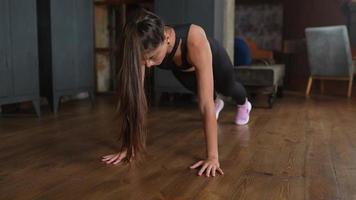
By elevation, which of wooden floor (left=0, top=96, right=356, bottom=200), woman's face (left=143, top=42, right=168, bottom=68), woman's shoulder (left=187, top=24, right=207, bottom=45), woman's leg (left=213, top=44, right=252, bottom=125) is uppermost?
woman's shoulder (left=187, top=24, right=207, bottom=45)

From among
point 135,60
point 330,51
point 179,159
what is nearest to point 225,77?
point 179,159

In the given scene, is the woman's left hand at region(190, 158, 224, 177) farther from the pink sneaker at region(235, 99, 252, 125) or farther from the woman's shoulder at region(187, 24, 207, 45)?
the pink sneaker at region(235, 99, 252, 125)

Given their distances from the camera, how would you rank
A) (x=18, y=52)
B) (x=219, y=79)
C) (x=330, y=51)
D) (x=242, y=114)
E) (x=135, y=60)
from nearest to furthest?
(x=135, y=60) → (x=219, y=79) → (x=242, y=114) → (x=18, y=52) → (x=330, y=51)

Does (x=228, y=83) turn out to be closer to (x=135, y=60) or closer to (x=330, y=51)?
(x=135, y=60)

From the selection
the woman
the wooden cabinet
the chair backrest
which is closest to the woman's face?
the woman

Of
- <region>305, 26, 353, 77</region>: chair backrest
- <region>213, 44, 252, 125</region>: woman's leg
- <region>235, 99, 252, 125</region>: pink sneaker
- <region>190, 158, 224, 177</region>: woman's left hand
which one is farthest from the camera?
<region>305, 26, 353, 77</region>: chair backrest

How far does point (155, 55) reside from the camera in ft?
4.91

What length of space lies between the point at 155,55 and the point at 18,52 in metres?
1.80

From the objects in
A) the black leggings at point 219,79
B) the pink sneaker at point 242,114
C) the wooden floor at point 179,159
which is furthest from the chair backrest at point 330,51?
the black leggings at point 219,79

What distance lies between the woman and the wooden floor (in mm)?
109

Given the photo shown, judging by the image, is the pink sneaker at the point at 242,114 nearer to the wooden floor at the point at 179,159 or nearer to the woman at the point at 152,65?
the wooden floor at the point at 179,159

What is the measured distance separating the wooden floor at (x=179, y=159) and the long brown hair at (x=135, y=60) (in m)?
0.25

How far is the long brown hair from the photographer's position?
4.65 feet

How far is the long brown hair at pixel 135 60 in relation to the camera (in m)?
1.42
